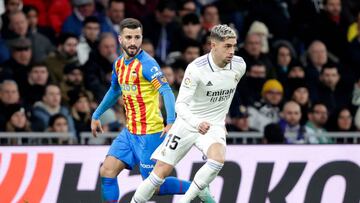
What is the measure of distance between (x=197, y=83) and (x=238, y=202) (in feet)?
9.17

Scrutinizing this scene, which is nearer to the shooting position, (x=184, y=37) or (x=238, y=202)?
(x=238, y=202)

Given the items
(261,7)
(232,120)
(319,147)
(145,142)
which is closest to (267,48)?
(261,7)

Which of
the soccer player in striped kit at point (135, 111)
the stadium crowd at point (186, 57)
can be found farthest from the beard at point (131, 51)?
the stadium crowd at point (186, 57)

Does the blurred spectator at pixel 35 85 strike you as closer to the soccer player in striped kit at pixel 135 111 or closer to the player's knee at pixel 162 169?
the soccer player in striped kit at pixel 135 111

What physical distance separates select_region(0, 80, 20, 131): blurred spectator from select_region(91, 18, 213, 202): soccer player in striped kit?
3.49 metres

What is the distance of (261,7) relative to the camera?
848 inches

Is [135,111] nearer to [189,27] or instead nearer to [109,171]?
[109,171]

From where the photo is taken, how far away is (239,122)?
1861cm

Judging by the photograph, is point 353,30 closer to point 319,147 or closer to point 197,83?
point 319,147

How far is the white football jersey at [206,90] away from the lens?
14.0 meters

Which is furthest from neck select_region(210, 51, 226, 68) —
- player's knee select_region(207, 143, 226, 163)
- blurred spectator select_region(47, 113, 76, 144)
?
blurred spectator select_region(47, 113, 76, 144)

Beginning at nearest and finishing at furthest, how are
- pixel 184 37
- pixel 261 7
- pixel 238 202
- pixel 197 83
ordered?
1. pixel 197 83
2. pixel 238 202
3. pixel 184 37
4. pixel 261 7

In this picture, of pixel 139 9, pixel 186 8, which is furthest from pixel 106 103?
pixel 186 8

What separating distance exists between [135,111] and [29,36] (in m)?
5.18
